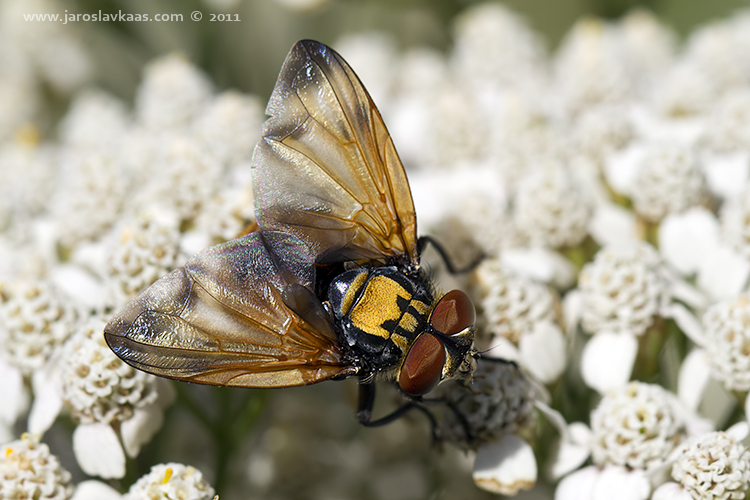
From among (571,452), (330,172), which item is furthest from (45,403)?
(571,452)

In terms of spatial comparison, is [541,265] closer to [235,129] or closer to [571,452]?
[571,452]

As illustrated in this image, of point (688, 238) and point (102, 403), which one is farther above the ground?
point (688, 238)

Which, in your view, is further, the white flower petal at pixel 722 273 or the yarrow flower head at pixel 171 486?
the white flower petal at pixel 722 273

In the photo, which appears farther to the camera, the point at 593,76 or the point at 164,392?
the point at 593,76

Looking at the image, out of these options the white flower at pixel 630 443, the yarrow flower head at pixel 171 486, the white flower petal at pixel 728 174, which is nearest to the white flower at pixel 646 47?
the white flower petal at pixel 728 174

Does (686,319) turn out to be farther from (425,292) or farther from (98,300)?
(98,300)

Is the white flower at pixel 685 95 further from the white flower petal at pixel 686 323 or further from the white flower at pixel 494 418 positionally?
the white flower at pixel 494 418
